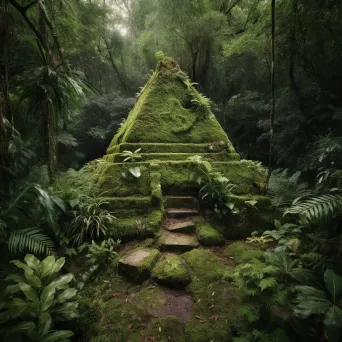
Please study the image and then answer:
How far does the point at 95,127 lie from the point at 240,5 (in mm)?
8601

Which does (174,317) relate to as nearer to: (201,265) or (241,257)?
(201,265)

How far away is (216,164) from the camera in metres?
5.01

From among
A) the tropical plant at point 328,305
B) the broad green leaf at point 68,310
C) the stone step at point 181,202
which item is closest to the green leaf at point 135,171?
the stone step at point 181,202

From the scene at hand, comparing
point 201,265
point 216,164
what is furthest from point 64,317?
point 216,164

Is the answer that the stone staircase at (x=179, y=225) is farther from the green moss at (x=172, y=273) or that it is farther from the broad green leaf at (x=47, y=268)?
the broad green leaf at (x=47, y=268)

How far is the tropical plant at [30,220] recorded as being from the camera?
293cm

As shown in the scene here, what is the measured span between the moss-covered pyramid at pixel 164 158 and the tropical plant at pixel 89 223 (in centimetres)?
21

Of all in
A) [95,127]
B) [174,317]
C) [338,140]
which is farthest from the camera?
[95,127]

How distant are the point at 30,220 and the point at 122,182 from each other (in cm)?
163

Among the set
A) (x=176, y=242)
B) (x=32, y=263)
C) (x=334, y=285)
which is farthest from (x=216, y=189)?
(x=32, y=263)

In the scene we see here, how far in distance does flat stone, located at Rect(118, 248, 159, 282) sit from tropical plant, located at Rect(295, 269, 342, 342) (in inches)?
67.8

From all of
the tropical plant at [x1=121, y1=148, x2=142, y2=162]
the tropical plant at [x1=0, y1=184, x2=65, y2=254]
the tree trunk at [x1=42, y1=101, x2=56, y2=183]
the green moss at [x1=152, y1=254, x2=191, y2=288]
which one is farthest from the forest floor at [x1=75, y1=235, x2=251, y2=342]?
the tree trunk at [x1=42, y1=101, x2=56, y2=183]

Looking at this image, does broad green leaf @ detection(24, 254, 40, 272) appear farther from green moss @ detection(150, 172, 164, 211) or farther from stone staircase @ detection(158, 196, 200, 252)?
green moss @ detection(150, 172, 164, 211)

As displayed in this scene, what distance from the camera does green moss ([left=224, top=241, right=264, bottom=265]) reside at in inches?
130
